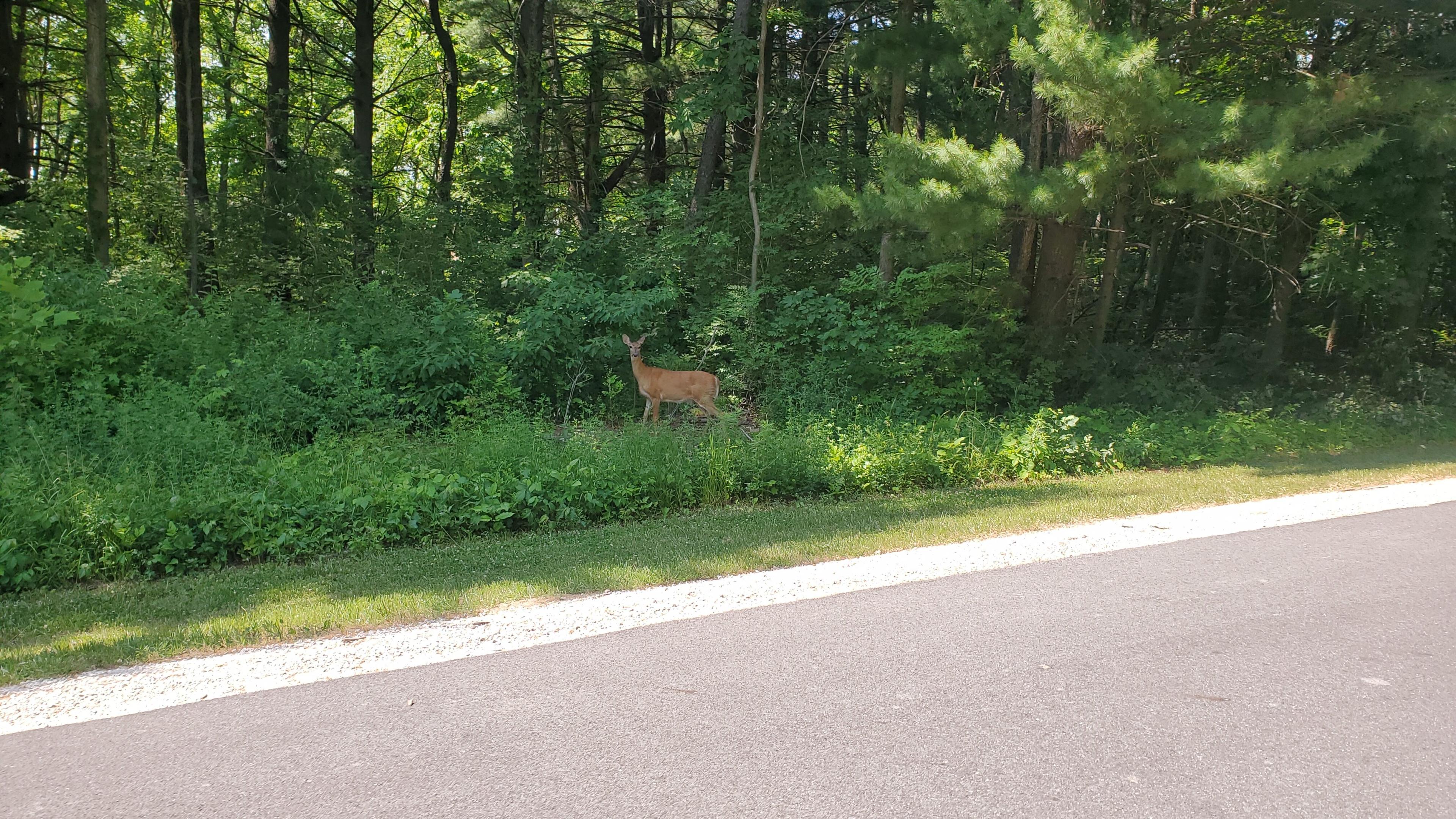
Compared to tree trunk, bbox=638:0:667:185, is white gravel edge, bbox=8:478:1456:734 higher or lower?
lower

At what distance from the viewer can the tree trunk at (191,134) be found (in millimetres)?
16125

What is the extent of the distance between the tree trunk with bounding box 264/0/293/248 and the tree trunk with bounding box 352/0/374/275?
1606 millimetres

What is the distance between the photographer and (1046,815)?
3170 millimetres

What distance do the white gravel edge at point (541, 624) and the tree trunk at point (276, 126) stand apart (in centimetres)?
1618

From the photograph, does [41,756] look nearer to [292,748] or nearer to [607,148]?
[292,748]

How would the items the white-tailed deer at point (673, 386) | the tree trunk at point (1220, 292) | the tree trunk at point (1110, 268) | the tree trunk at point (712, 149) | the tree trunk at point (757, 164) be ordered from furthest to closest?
1. the tree trunk at point (1220, 292)
2. the tree trunk at point (712, 149)
3. the tree trunk at point (757, 164)
4. the tree trunk at point (1110, 268)
5. the white-tailed deer at point (673, 386)

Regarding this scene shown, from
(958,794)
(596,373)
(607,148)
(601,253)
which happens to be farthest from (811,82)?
(958,794)

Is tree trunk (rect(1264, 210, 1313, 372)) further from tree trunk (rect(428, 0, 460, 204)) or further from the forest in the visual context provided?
tree trunk (rect(428, 0, 460, 204))

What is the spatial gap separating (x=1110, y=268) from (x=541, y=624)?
13.8 m

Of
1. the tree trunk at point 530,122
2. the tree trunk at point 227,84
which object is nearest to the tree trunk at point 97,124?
the tree trunk at point 227,84

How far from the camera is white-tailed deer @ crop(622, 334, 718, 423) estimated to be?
13.2 meters

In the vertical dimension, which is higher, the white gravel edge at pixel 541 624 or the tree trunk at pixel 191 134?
the tree trunk at pixel 191 134

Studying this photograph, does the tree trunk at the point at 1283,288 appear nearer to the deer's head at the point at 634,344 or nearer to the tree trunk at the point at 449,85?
the deer's head at the point at 634,344

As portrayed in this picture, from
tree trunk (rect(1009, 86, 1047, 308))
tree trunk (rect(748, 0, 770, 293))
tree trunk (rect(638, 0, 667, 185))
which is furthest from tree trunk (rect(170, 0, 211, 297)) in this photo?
tree trunk (rect(1009, 86, 1047, 308))
